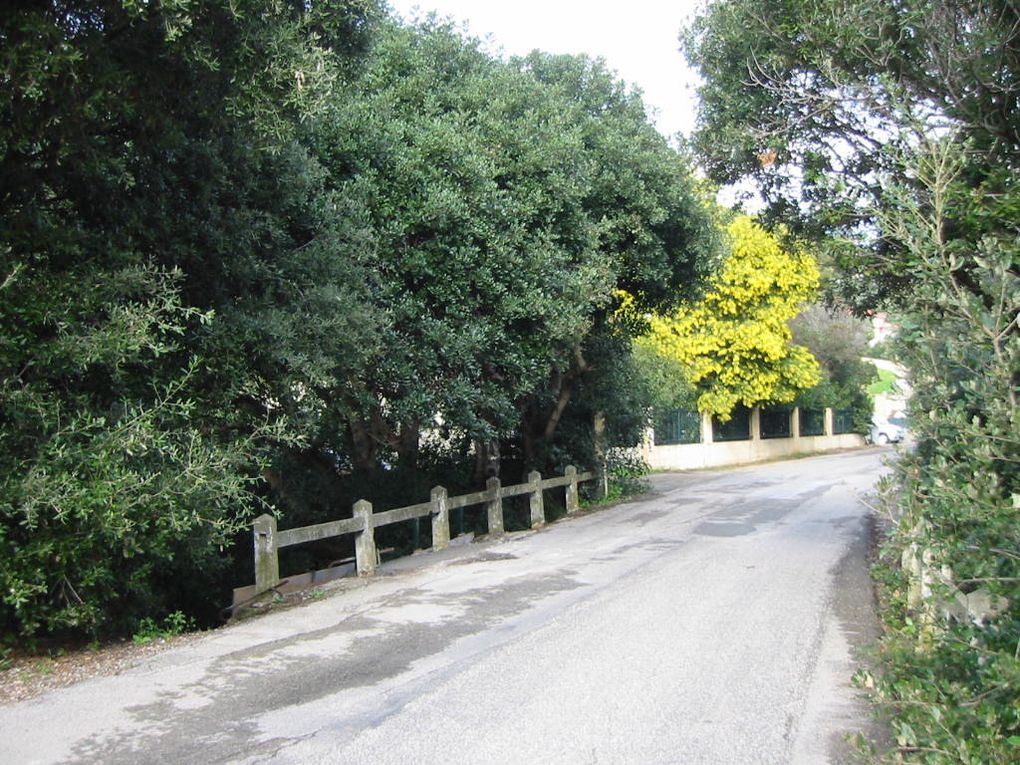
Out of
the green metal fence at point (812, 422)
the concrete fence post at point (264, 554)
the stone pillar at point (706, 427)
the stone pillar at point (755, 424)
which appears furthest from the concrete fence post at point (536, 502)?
the green metal fence at point (812, 422)

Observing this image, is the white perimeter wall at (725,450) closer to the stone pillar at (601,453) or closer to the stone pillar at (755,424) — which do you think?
the stone pillar at (755,424)

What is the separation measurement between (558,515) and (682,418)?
1550 cm

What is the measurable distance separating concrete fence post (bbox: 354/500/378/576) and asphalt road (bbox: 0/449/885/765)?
0.94 feet

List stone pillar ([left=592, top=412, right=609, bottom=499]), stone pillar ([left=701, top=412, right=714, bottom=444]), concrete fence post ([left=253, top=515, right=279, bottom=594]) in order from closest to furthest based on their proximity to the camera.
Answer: concrete fence post ([left=253, top=515, right=279, bottom=594]) → stone pillar ([left=592, top=412, right=609, bottom=499]) → stone pillar ([left=701, top=412, right=714, bottom=444])

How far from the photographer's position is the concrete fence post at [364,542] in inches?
448

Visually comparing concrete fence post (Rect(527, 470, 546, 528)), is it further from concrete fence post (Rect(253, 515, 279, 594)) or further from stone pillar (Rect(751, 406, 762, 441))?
stone pillar (Rect(751, 406, 762, 441))

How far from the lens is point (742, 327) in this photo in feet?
104

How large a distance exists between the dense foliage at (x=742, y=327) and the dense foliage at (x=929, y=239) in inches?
713

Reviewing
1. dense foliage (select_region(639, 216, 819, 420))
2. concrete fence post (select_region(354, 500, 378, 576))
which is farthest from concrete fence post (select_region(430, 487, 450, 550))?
dense foliage (select_region(639, 216, 819, 420))

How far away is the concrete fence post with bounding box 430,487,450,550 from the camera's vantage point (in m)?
13.5

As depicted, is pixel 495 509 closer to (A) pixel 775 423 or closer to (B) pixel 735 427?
(B) pixel 735 427

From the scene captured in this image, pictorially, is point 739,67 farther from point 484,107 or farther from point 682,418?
point 682,418

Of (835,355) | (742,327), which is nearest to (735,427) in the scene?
(742,327)

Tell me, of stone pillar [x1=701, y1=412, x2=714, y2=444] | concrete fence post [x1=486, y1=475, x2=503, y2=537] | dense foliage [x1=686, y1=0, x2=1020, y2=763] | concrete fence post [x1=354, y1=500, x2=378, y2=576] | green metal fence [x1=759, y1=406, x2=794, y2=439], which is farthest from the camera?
green metal fence [x1=759, y1=406, x2=794, y2=439]
